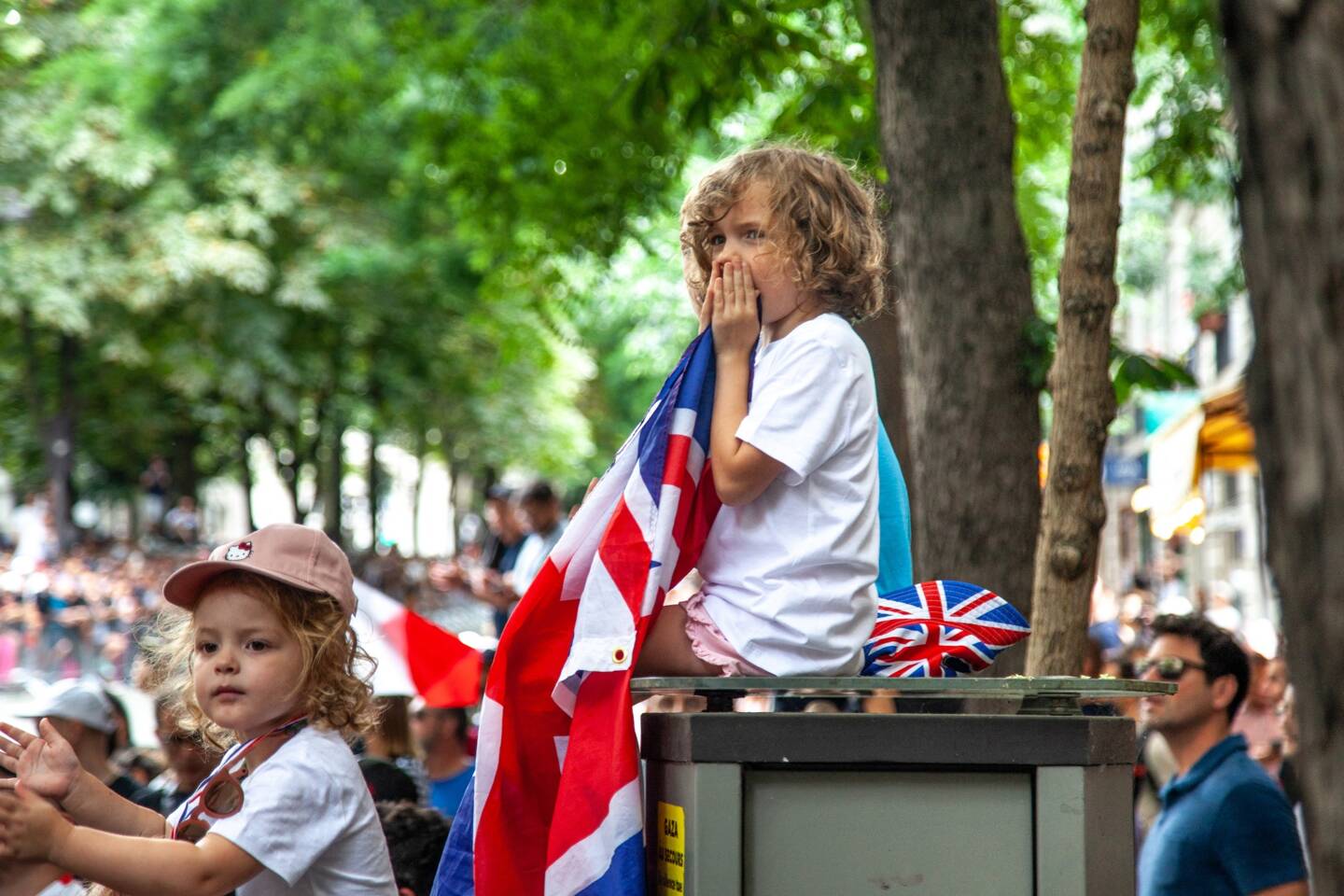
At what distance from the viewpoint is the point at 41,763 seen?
2.77 m

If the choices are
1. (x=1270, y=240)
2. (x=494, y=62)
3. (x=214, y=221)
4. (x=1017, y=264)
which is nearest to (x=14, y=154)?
(x=214, y=221)

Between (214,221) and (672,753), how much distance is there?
22502 millimetres

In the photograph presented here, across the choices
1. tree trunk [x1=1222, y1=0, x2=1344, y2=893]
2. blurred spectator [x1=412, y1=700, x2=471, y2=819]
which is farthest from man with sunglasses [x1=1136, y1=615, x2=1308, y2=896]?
tree trunk [x1=1222, y1=0, x2=1344, y2=893]

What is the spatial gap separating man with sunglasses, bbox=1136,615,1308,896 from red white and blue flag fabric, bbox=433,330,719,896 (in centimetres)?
224

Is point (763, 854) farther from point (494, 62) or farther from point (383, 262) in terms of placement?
point (383, 262)

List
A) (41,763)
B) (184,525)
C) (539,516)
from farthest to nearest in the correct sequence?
(184,525) → (539,516) → (41,763)

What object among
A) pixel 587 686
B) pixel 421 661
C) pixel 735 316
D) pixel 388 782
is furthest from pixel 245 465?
pixel 587 686

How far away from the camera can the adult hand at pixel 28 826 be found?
8.54ft

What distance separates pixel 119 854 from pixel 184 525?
35416 mm

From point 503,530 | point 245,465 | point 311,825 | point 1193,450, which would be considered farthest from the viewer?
point 245,465

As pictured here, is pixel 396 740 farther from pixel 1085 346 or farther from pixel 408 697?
pixel 1085 346

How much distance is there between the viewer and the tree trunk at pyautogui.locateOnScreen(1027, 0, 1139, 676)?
4.50m

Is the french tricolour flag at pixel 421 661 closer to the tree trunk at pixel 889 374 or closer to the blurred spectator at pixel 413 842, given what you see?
the tree trunk at pixel 889 374

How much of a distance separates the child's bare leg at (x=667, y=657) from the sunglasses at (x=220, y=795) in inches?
23.6
